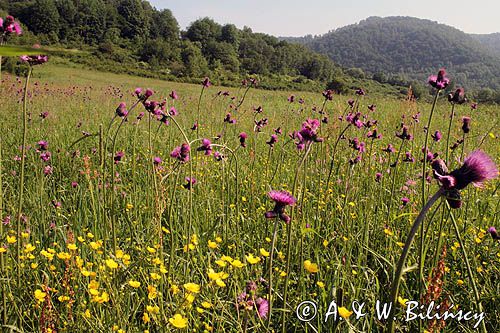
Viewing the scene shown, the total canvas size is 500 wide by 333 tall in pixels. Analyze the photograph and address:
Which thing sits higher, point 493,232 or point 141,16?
point 141,16

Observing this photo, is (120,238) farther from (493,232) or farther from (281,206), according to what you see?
(493,232)

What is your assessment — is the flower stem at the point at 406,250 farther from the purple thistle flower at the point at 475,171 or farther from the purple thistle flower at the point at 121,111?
the purple thistle flower at the point at 121,111

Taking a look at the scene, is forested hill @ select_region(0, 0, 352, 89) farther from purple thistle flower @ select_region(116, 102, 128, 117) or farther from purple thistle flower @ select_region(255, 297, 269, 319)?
purple thistle flower @ select_region(255, 297, 269, 319)

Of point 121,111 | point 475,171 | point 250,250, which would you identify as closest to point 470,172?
point 475,171

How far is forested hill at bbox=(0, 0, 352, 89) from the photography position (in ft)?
150

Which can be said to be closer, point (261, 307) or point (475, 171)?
point (475, 171)

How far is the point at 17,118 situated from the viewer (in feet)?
18.8

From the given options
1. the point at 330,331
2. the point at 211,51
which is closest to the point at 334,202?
the point at 330,331

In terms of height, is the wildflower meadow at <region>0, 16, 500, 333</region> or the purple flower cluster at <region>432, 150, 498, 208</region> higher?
the purple flower cluster at <region>432, 150, 498, 208</region>

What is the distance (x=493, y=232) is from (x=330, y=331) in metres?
0.86

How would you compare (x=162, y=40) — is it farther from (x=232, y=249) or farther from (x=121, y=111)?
(x=232, y=249)

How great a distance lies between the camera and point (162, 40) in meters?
55.2

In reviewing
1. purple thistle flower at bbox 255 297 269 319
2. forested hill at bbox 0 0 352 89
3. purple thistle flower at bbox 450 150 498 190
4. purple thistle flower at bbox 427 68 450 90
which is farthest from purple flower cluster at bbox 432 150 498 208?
forested hill at bbox 0 0 352 89

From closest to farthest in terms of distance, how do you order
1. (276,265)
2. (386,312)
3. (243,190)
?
1. (386,312)
2. (276,265)
3. (243,190)
